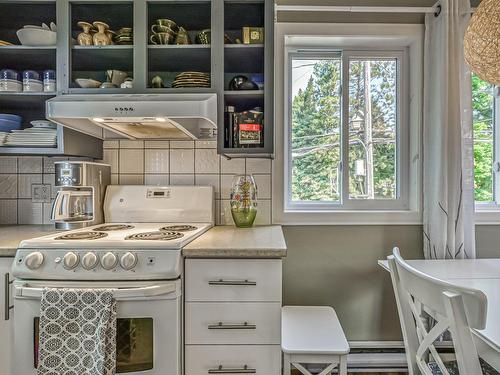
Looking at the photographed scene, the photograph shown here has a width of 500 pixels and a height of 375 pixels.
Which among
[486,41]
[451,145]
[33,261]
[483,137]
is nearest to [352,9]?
[486,41]

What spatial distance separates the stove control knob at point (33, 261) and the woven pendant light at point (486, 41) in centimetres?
197

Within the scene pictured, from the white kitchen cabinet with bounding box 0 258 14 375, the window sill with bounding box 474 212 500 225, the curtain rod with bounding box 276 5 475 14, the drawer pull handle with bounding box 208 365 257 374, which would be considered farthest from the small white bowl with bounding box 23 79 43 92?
the window sill with bounding box 474 212 500 225

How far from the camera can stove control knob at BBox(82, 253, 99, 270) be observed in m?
1.21

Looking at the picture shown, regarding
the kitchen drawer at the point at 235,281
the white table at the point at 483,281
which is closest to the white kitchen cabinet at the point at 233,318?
the kitchen drawer at the point at 235,281

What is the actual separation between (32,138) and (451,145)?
7.59 ft

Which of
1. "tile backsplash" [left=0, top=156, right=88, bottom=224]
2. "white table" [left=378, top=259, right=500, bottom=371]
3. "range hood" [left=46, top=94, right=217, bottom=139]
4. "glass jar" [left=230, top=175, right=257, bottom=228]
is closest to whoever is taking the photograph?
"white table" [left=378, top=259, right=500, bottom=371]

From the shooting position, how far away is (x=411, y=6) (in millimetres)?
1975

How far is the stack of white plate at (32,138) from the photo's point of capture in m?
1.68

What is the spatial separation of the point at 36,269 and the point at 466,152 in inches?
87.4

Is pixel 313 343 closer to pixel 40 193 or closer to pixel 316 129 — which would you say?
pixel 316 129

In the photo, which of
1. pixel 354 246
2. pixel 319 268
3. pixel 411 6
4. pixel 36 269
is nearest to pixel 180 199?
pixel 36 269

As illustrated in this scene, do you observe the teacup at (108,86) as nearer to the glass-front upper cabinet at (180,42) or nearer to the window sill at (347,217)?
the glass-front upper cabinet at (180,42)

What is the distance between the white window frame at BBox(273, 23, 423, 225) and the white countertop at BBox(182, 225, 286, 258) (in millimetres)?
502

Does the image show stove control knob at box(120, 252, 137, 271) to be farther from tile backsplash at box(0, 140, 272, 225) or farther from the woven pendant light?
the woven pendant light
